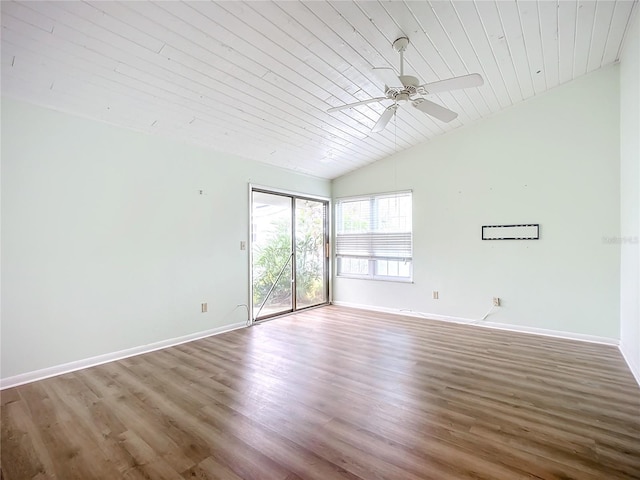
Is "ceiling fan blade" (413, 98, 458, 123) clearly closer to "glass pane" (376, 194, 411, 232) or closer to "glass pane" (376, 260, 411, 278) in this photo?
"glass pane" (376, 194, 411, 232)

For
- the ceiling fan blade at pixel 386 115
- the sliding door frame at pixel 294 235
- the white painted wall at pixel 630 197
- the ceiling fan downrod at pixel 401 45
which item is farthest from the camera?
the sliding door frame at pixel 294 235

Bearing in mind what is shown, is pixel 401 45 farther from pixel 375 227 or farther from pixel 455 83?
pixel 375 227

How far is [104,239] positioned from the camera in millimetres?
3281

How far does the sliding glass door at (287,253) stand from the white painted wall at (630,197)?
13.9 ft

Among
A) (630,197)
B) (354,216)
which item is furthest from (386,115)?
→ (354,216)

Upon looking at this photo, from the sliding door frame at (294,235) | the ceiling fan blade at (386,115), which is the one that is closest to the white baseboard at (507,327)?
the sliding door frame at (294,235)

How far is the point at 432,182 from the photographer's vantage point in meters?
5.05

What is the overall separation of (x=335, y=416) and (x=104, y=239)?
2.86m

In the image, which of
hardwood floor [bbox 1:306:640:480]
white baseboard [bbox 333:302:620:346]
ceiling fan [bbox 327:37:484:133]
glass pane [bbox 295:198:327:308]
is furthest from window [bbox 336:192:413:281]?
ceiling fan [bbox 327:37:484:133]

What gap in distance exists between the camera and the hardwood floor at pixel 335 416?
1756 mm

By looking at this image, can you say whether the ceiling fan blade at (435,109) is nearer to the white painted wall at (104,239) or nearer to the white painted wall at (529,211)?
the white painted wall at (529,211)

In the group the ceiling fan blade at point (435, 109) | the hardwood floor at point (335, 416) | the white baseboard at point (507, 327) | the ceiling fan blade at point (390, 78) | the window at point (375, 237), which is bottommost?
the hardwood floor at point (335, 416)

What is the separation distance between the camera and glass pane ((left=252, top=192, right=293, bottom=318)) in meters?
4.95

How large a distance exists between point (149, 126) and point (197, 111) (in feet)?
1.99
